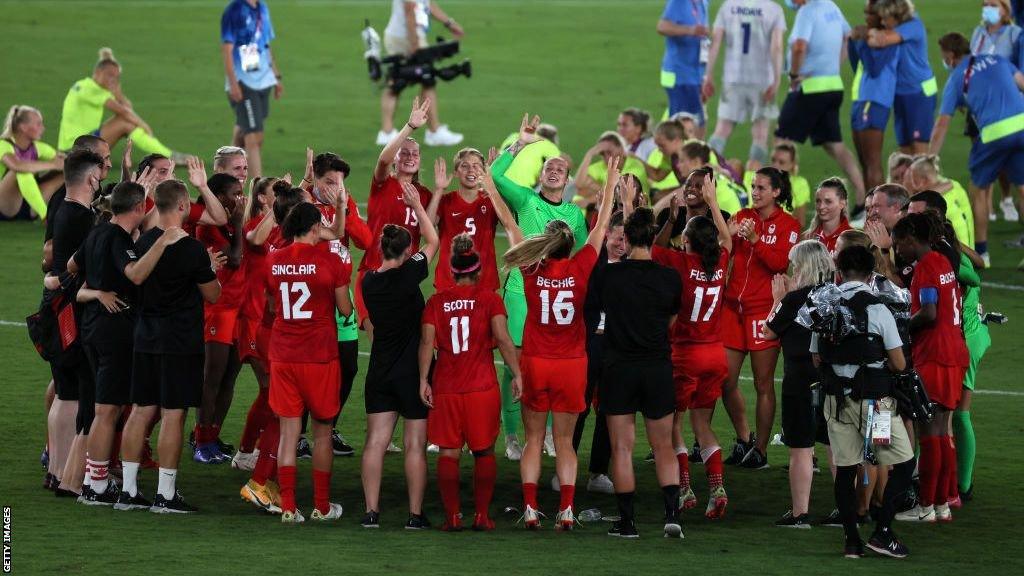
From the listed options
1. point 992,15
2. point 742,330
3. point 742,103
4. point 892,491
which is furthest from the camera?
point 742,103

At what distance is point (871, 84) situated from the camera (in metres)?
18.4

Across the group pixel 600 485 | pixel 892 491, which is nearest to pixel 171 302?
pixel 600 485

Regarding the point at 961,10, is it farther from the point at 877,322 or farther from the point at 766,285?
the point at 877,322

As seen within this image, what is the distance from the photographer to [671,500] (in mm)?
9438

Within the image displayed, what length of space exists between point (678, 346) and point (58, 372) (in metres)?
3.89

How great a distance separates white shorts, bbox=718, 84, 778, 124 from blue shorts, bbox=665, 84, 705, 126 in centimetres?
43

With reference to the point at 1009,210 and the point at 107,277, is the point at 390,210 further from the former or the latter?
the point at 1009,210

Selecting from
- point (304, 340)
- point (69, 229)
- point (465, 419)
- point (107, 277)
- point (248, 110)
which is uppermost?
point (248, 110)

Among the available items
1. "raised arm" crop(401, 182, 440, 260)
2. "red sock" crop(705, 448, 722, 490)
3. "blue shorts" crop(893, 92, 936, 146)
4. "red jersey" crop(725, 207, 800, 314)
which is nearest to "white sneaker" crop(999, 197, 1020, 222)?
"blue shorts" crop(893, 92, 936, 146)

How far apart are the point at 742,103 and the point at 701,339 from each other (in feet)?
32.3

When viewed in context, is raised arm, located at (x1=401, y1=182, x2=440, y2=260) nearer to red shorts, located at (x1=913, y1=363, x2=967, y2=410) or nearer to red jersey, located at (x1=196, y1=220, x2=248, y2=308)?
red jersey, located at (x1=196, y1=220, x2=248, y2=308)

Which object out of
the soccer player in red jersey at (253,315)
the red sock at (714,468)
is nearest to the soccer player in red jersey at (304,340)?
the soccer player in red jersey at (253,315)

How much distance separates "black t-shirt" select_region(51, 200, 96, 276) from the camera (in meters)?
10.2

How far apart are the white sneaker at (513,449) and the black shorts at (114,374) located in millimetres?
2808
